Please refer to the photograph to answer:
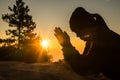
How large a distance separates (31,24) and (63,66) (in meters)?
43.7

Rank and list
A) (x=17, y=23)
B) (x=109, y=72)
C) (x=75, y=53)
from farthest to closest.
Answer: (x=17, y=23), (x=75, y=53), (x=109, y=72)

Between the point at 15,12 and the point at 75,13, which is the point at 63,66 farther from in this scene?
the point at 15,12

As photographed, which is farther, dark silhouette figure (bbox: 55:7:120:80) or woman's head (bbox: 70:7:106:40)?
woman's head (bbox: 70:7:106:40)

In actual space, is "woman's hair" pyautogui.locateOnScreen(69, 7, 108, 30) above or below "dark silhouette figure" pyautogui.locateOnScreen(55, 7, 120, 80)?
above

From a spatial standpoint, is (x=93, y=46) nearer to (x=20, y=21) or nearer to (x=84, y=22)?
(x=84, y=22)

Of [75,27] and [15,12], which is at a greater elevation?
[15,12]

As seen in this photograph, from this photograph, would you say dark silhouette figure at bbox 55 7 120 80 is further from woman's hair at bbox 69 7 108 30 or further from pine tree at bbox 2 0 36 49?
pine tree at bbox 2 0 36 49

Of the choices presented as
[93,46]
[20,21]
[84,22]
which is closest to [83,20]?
[84,22]

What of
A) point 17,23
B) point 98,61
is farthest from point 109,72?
point 17,23

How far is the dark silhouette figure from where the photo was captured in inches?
204

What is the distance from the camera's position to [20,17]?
158 feet

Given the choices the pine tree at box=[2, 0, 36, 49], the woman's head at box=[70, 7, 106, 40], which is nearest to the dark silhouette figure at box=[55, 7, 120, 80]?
the woman's head at box=[70, 7, 106, 40]

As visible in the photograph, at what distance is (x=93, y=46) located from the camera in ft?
18.0

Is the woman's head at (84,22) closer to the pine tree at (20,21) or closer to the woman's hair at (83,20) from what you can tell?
the woman's hair at (83,20)
